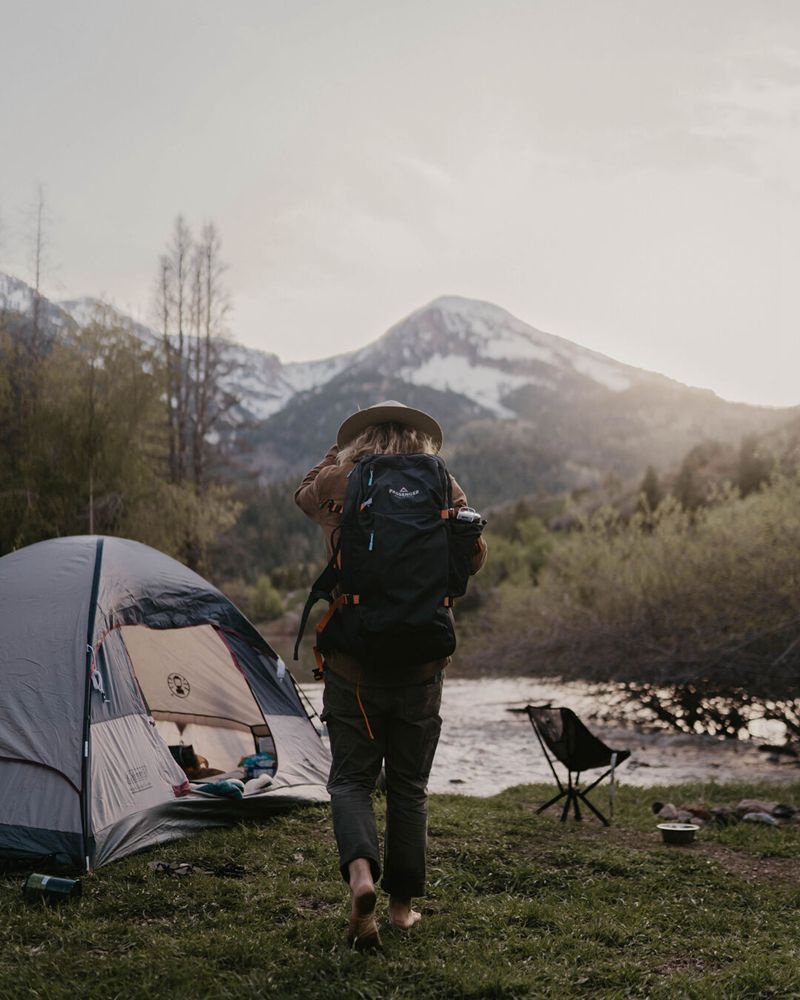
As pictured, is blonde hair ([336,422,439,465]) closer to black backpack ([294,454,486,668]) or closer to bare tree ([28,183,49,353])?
black backpack ([294,454,486,668])

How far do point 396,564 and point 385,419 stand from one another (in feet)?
2.31

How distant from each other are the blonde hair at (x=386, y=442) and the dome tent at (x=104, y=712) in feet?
8.49

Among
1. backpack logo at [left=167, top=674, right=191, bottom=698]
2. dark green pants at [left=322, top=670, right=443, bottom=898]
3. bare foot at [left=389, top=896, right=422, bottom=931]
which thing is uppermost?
dark green pants at [left=322, top=670, right=443, bottom=898]

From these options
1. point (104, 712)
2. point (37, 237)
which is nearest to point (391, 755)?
point (104, 712)

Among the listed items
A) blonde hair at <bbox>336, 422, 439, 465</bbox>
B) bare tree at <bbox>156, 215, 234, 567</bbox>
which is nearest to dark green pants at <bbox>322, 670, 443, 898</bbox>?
blonde hair at <bbox>336, 422, 439, 465</bbox>

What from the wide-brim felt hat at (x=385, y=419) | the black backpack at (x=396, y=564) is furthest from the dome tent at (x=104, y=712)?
the wide-brim felt hat at (x=385, y=419)

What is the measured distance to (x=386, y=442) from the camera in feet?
13.2

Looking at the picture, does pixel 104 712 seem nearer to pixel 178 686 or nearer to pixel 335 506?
pixel 178 686

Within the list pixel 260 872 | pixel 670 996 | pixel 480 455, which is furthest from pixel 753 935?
pixel 480 455

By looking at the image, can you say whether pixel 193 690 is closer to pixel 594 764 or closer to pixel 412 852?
pixel 594 764

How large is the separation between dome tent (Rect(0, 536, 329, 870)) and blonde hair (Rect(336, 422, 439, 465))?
2588 mm

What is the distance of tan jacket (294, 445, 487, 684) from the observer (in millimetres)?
3809

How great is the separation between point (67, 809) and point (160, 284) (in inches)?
952

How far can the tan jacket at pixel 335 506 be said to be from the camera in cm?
381
